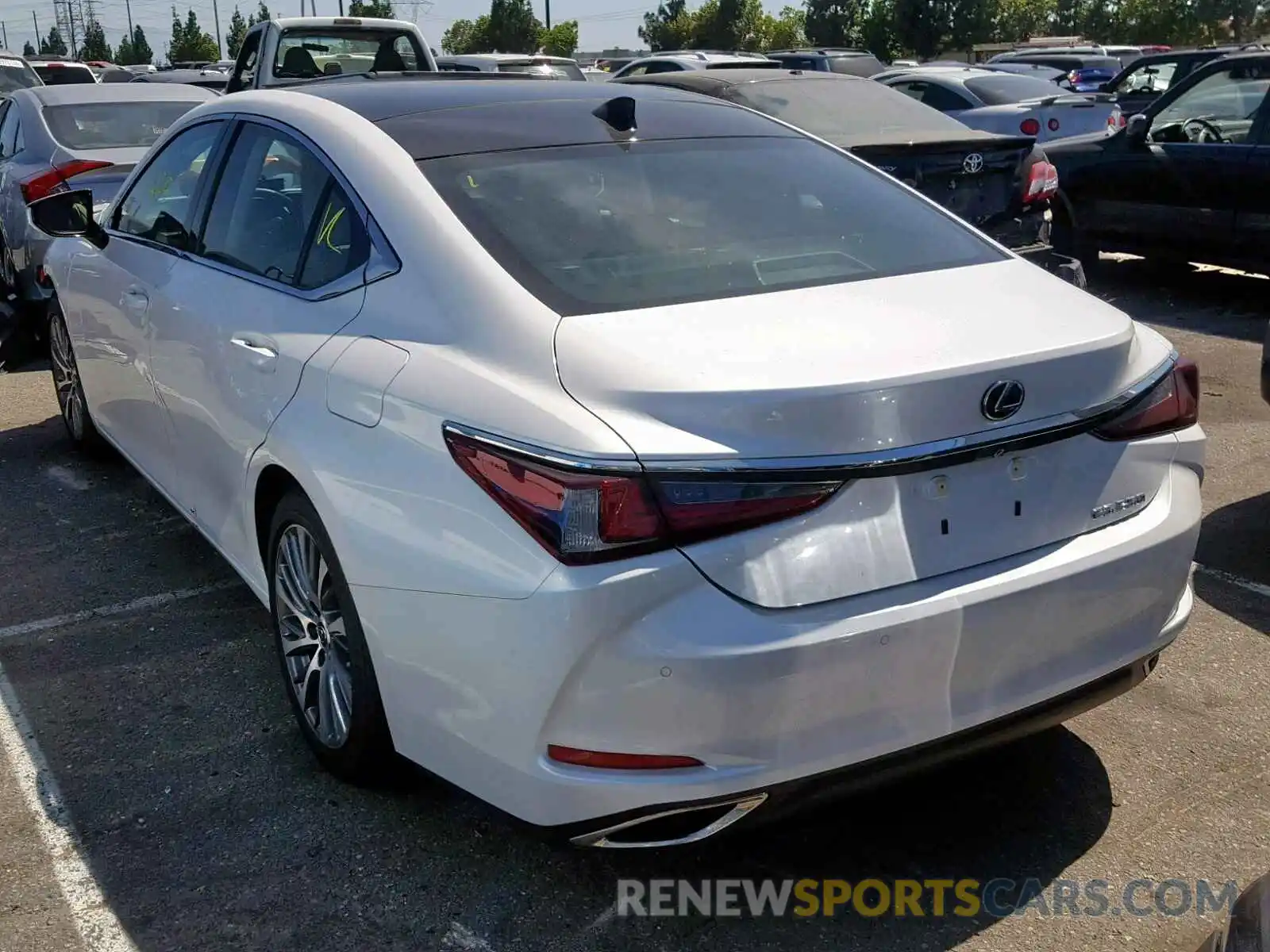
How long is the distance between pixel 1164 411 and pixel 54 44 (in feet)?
388

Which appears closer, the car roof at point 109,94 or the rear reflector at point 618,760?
the rear reflector at point 618,760

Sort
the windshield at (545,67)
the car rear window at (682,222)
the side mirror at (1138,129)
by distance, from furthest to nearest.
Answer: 1. the windshield at (545,67)
2. the side mirror at (1138,129)
3. the car rear window at (682,222)

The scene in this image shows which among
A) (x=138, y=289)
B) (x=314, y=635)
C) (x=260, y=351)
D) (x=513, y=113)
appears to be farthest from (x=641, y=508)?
(x=138, y=289)

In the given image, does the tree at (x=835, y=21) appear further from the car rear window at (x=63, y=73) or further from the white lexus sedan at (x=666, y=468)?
the white lexus sedan at (x=666, y=468)

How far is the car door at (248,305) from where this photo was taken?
3268 millimetres

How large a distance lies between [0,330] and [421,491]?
251 inches

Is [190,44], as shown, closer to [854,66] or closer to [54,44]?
[54,44]

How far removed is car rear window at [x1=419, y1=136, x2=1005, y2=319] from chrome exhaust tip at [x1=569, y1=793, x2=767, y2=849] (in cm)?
101

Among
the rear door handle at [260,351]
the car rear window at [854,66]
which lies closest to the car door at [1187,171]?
the rear door handle at [260,351]

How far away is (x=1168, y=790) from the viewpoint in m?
3.26

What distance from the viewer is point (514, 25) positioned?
67938 millimetres

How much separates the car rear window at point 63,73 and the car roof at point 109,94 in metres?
10.0

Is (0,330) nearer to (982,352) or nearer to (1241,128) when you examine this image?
(982,352)

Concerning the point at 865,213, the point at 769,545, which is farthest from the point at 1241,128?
the point at 769,545
